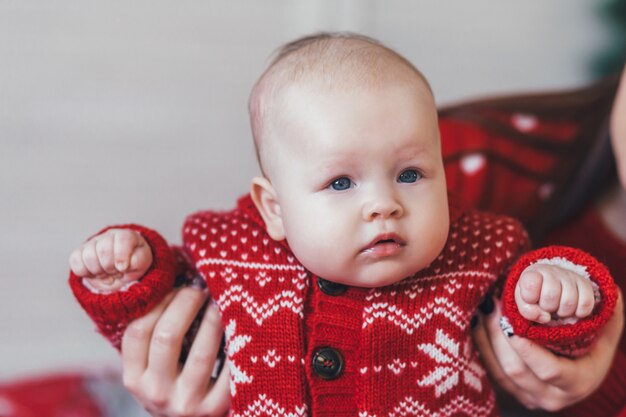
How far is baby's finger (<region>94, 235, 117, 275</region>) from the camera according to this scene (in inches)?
32.4

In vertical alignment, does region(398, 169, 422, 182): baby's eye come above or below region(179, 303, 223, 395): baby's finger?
above

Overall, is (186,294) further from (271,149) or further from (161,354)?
(271,149)

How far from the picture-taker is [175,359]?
35.8 inches

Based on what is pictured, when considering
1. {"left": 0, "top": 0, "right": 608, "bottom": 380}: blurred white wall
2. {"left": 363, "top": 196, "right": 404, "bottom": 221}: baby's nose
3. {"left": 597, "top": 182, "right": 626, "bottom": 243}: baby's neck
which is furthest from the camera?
{"left": 0, "top": 0, "right": 608, "bottom": 380}: blurred white wall

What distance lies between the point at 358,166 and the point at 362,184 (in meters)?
0.02

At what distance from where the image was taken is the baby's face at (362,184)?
2.48ft

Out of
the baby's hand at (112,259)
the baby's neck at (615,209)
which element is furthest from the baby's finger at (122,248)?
the baby's neck at (615,209)

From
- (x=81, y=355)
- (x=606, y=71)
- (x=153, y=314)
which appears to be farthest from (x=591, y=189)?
(x=81, y=355)

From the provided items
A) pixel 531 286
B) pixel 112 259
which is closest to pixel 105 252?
pixel 112 259

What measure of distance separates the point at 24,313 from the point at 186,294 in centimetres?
103

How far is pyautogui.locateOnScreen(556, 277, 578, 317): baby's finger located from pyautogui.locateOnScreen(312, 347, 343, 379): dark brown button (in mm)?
260

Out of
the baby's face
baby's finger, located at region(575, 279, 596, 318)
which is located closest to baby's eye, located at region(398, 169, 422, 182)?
the baby's face

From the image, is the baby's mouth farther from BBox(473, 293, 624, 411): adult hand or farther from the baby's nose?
BBox(473, 293, 624, 411): adult hand

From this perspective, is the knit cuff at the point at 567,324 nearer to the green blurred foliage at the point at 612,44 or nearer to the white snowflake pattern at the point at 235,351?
the white snowflake pattern at the point at 235,351
